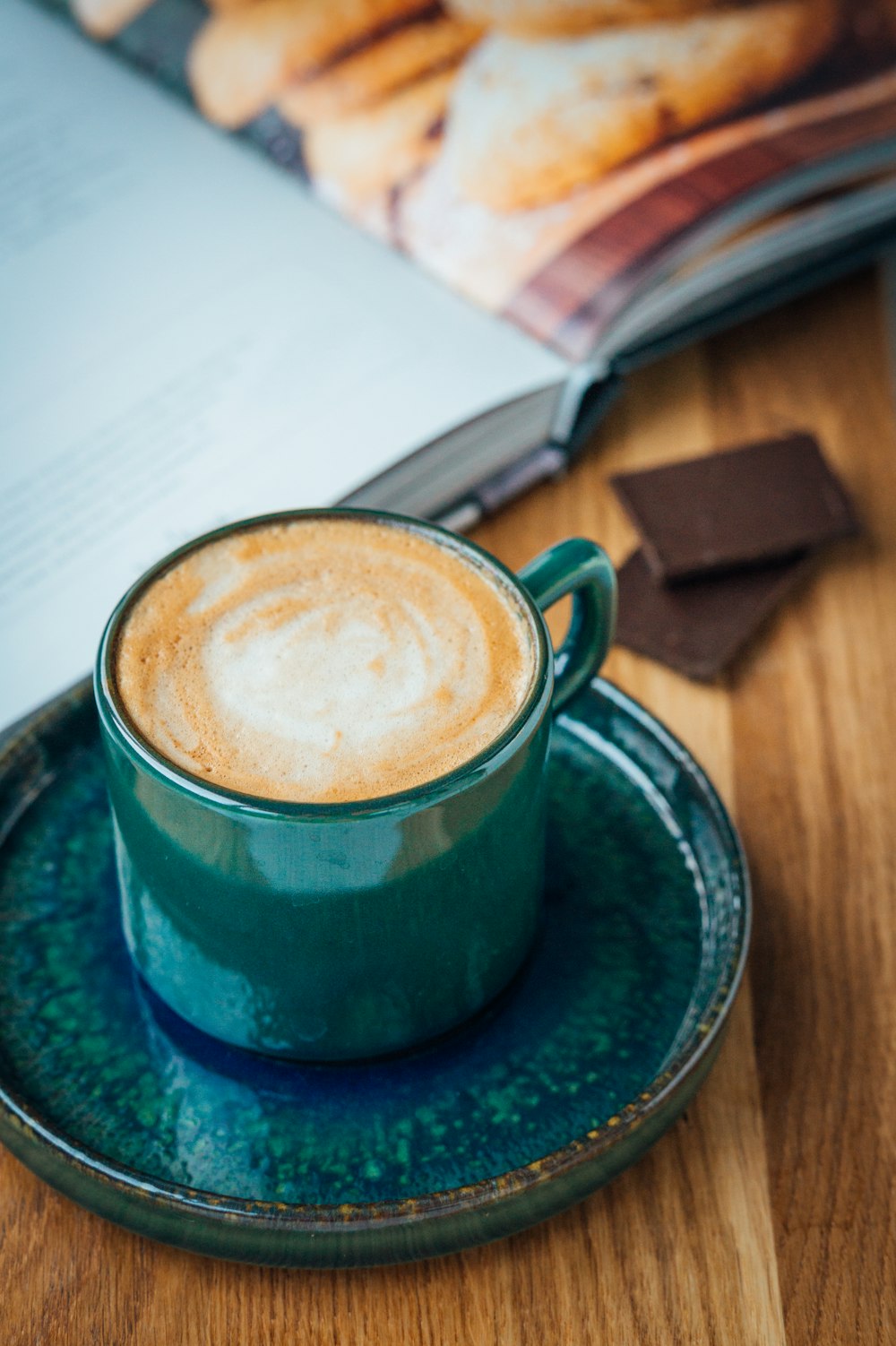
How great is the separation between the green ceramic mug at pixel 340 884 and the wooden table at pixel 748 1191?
3.4 inches

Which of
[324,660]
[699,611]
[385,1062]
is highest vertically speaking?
[324,660]

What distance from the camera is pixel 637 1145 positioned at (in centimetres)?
46

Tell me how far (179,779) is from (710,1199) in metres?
0.26

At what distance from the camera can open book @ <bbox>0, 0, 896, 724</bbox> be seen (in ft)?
2.48

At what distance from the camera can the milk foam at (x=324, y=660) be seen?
17.5 inches

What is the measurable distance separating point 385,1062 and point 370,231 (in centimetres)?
60

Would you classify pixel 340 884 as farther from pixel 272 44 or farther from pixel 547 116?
pixel 272 44

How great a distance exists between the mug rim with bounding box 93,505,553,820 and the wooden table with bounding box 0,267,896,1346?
0.18 metres

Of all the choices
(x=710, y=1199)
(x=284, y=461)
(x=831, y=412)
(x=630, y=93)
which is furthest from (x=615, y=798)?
(x=630, y=93)

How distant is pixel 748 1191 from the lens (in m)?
0.50

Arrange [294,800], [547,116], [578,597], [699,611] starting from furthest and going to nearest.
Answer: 1. [547,116]
2. [699,611]
3. [578,597]
4. [294,800]

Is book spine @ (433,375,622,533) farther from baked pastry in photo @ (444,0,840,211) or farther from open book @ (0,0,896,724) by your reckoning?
baked pastry in photo @ (444,0,840,211)

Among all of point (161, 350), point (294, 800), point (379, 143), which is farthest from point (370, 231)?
point (294, 800)

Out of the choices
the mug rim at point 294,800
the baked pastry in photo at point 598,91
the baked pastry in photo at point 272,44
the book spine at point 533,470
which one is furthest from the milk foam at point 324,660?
the baked pastry in photo at point 272,44
